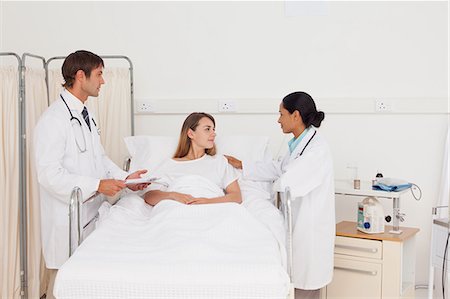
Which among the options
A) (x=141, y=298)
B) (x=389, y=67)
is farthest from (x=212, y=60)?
(x=141, y=298)

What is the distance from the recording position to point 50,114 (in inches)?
123

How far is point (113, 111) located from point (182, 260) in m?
1.92

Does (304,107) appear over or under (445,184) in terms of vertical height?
over

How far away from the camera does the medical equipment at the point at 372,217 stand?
3521 millimetres

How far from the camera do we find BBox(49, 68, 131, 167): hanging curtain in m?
4.07

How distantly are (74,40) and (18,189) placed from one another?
4.37ft

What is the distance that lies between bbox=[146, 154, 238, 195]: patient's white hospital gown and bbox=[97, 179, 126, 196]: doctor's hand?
0.38 m

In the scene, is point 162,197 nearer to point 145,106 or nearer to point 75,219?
point 75,219

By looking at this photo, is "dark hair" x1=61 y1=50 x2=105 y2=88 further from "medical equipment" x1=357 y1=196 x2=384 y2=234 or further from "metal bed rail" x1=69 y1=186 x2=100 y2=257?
"medical equipment" x1=357 y1=196 x2=384 y2=234

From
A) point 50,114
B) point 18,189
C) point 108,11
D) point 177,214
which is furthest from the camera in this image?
point 108,11

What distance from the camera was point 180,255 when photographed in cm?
242

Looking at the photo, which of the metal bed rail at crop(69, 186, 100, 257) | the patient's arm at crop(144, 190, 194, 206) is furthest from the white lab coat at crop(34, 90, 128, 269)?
the patient's arm at crop(144, 190, 194, 206)

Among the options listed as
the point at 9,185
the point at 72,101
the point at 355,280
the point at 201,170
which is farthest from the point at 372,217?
the point at 9,185

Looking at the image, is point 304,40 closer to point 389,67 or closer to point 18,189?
point 389,67
